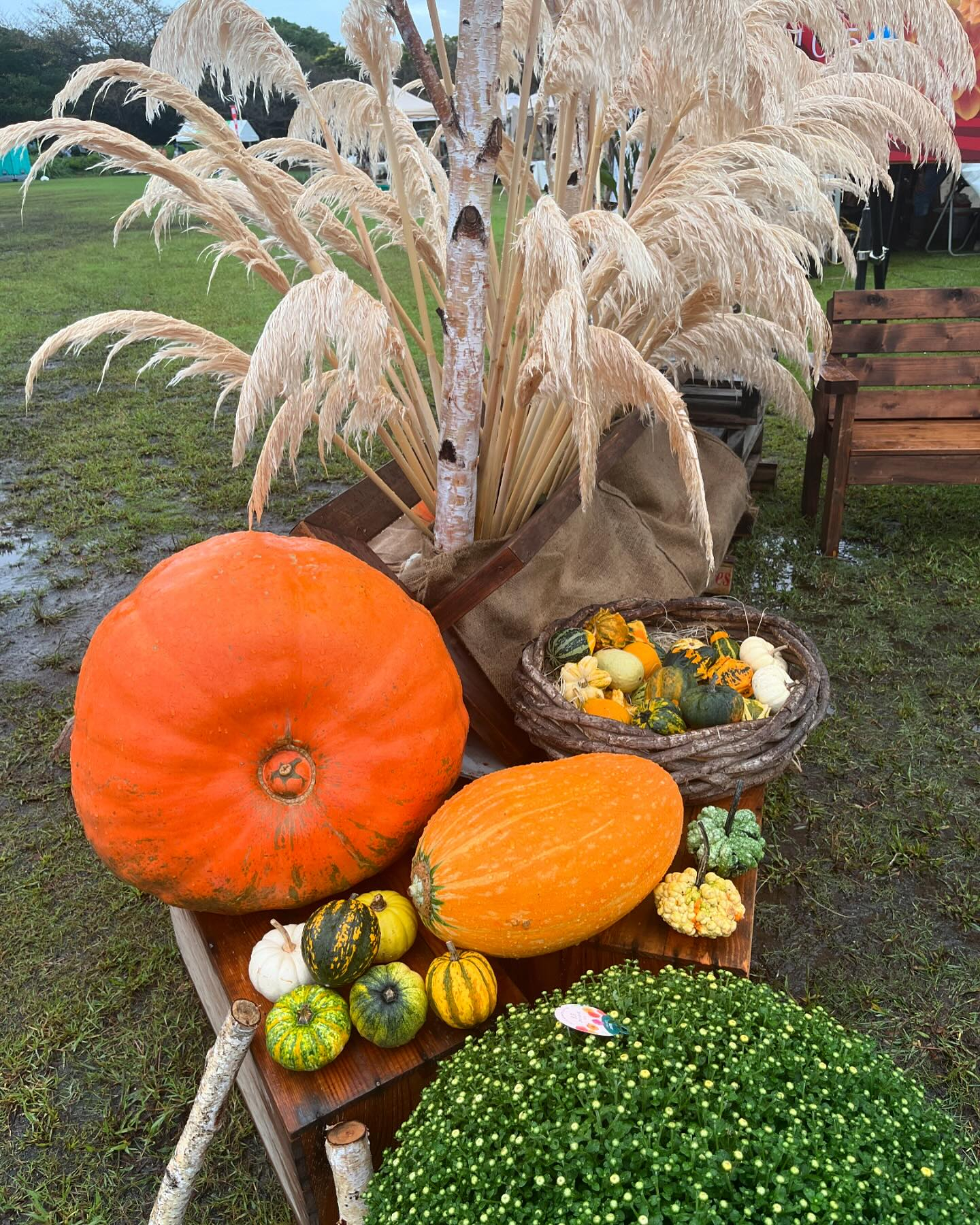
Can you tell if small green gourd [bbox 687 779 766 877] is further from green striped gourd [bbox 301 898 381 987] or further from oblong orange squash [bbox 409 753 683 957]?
green striped gourd [bbox 301 898 381 987]

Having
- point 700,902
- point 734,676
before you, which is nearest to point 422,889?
point 700,902

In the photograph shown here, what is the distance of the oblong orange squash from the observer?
5.15ft

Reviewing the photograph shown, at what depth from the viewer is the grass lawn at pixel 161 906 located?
199 centimetres

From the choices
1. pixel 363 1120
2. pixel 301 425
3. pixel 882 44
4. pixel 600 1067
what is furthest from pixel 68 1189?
pixel 882 44

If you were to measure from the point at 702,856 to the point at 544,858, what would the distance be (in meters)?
0.36

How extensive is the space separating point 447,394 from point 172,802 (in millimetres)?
1146

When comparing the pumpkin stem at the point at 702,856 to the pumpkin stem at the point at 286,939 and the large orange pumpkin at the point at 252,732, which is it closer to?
the large orange pumpkin at the point at 252,732

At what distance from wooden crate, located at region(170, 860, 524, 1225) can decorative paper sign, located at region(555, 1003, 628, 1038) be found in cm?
29

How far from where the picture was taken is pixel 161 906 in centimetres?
256

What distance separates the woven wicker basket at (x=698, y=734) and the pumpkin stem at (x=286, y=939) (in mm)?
682

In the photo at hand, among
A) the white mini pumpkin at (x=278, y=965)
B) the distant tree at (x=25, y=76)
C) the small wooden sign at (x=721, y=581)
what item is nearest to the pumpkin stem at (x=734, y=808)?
the white mini pumpkin at (x=278, y=965)

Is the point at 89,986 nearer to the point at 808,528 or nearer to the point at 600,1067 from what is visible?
the point at 600,1067

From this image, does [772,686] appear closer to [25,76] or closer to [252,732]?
[252,732]

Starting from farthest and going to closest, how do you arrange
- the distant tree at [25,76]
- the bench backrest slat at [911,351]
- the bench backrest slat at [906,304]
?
the distant tree at [25,76], the bench backrest slat at [906,304], the bench backrest slat at [911,351]
